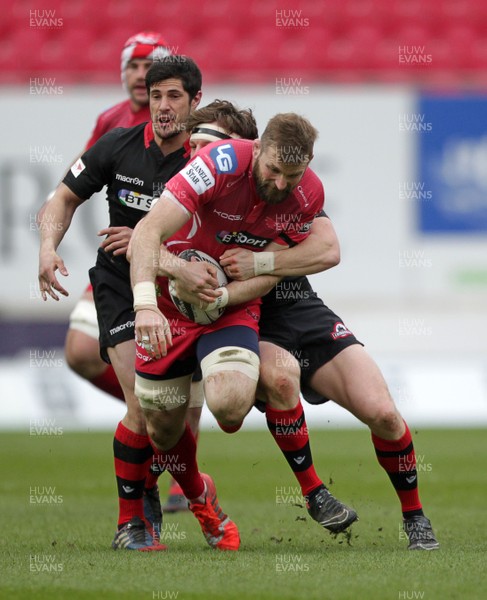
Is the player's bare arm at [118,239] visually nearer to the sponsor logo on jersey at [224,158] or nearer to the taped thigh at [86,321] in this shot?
the sponsor logo on jersey at [224,158]

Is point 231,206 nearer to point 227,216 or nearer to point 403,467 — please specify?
point 227,216

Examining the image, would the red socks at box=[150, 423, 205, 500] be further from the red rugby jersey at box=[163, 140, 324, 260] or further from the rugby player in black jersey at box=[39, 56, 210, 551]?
the red rugby jersey at box=[163, 140, 324, 260]

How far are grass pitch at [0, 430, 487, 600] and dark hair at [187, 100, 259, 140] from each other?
5.88 ft

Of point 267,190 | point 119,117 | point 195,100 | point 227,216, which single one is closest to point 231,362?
point 227,216

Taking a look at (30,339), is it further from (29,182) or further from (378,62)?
(378,62)

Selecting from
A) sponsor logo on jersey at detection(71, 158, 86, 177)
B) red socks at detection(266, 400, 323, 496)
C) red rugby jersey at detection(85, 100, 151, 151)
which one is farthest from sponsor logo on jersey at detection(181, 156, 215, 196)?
red rugby jersey at detection(85, 100, 151, 151)

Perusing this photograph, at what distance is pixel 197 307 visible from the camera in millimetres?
5559

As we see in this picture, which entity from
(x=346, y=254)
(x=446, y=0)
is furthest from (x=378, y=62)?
(x=346, y=254)

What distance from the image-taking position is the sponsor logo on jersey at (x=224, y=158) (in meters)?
5.36

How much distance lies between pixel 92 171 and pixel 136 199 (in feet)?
0.84

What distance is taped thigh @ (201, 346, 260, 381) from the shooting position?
5.39m

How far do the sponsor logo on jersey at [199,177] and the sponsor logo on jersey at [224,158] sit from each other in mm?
59

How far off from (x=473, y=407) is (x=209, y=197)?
7.16 metres

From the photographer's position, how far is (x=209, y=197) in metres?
5.39
